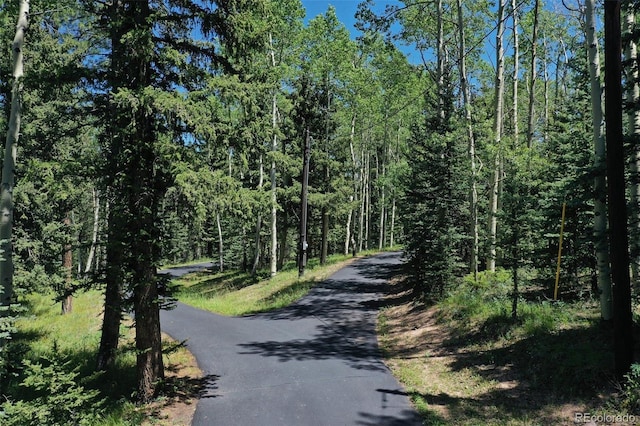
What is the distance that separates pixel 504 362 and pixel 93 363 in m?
A: 9.11

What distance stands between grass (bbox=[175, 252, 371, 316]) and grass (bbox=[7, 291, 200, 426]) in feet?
9.09

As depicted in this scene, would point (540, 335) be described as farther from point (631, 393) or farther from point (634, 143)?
point (634, 143)

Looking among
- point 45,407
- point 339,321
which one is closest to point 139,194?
point 45,407

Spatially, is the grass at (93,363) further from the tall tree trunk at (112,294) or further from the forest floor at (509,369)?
the forest floor at (509,369)

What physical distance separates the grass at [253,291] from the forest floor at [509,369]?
705 cm

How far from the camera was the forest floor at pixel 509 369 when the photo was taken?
20.1ft

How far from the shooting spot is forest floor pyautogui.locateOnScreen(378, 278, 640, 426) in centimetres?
613

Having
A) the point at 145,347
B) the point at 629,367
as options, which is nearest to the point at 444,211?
the point at 629,367

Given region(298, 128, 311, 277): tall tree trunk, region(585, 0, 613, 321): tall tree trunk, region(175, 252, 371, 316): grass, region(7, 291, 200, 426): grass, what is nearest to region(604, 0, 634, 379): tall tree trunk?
region(585, 0, 613, 321): tall tree trunk

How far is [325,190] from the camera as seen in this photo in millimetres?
25734

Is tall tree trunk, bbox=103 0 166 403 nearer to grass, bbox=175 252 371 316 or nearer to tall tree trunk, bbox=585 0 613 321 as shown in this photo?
grass, bbox=175 252 371 316

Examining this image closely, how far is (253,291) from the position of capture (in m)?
21.9

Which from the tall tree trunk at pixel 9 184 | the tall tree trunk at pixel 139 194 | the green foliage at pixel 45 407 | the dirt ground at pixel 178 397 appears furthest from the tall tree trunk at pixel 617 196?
the tall tree trunk at pixel 9 184

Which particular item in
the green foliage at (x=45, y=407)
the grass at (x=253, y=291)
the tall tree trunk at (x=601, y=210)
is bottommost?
the grass at (x=253, y=291)
